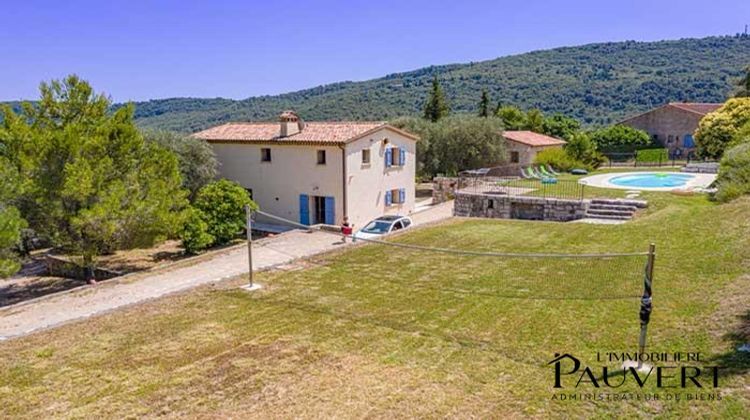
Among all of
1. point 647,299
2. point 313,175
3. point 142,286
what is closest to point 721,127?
point 313,175

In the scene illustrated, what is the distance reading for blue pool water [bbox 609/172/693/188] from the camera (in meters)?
30.9

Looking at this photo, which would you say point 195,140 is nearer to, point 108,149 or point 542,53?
point 108,149

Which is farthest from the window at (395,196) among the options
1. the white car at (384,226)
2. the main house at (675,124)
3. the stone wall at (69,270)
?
the main house at (675,124)

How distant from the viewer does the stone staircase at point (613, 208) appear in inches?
887

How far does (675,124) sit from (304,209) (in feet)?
156

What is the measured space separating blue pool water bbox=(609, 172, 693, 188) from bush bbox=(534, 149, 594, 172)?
18.0 feet

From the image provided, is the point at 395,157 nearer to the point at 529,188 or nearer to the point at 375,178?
the point at 375,178

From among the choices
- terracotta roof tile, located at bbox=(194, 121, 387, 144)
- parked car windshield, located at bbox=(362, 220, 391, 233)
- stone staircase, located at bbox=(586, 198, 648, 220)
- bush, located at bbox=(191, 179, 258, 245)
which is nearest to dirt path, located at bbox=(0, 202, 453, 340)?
parked car windshield, located at bbox=(362, 220, 391, 233)

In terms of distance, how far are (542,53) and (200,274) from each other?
162 m

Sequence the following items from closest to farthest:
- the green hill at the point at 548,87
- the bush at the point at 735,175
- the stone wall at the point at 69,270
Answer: the bush at the point at 735,175 → the stone wall at the point at 69,270 → the green hill at the point at 548,87

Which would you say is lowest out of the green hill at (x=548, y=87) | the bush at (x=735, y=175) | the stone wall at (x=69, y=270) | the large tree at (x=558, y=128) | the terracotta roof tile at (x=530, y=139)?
the stone wall at (x=69, y=270)

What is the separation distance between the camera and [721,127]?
38.1 m

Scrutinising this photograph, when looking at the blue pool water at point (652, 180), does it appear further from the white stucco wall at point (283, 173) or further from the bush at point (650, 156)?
the white stucco wall at point (283, 173)

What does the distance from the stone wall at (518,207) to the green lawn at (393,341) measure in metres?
9.21
